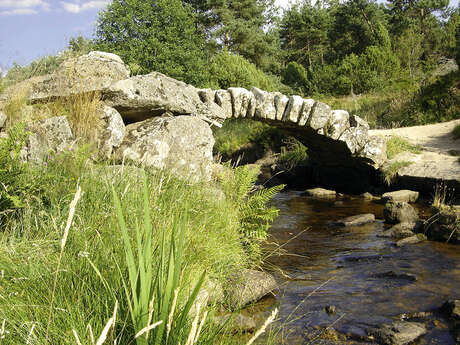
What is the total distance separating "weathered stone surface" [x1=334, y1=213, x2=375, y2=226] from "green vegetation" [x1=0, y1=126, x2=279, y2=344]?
4.16m

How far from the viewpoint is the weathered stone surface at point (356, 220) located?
8.30m

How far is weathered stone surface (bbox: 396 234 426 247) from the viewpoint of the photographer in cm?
671

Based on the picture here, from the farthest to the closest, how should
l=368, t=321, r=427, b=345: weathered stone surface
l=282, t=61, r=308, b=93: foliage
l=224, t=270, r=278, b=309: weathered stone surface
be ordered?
l=282, t=61, r=308, b=93: foliage < l=224, t=270, r=278, b=309: weathered stone surface < l=368, t=321, r=427, b=345: weathered stone surface

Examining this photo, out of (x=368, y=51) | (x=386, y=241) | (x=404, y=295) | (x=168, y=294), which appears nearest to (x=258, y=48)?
(x=368, y=51)

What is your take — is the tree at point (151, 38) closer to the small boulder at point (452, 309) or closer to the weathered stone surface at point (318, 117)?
the weathered stone surface at point (318, 117)

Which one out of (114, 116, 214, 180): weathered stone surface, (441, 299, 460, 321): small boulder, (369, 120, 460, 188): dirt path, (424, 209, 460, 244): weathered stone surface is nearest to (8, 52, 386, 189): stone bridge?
(114, 116, 214, 180): weathered stone surface

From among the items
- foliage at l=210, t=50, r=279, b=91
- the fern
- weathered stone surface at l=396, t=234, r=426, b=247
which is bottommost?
weathered stone surface at l=396, t=234, r=426, b=247

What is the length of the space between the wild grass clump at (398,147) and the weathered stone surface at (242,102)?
171 inches

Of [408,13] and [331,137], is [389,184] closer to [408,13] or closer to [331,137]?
[331,137]

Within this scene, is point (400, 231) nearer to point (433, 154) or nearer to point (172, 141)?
point (172, 141)

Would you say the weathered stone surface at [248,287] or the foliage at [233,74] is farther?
the foliage at [233,74]

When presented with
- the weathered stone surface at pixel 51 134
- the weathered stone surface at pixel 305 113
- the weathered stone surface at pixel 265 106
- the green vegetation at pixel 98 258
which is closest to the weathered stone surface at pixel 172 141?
the weathered stone surface at pixel 51 134

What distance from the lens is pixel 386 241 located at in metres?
6.97

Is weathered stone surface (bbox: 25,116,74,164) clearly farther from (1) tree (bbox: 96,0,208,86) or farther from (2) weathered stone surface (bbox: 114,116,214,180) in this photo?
(1) tree (bbox: 96,0,208,86)
